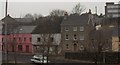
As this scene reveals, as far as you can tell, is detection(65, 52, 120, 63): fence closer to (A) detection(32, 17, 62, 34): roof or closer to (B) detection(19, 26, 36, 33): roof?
(A) detection(32, 17, 62, 34): roof

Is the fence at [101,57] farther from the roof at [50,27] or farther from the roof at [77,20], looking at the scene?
the roof at [77,20]

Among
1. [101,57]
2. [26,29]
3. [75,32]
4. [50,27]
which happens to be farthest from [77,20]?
[101,57]

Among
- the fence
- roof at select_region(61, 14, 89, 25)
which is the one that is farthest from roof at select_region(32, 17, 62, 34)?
the fence

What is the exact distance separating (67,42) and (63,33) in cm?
59

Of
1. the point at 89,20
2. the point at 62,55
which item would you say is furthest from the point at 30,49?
the point at 89,20

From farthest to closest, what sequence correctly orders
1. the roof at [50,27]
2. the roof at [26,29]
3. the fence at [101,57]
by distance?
the roof at [26,29] < the roof at [50,27] < the fence at [101,57]

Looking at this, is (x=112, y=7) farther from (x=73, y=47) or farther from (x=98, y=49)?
(x=98, y=49)

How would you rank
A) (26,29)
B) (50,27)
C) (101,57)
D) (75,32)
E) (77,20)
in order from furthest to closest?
(26,29) → (77,20) → (75,32) → (50,27) → (101,57)

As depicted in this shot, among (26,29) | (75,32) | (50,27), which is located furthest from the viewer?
(26,29)

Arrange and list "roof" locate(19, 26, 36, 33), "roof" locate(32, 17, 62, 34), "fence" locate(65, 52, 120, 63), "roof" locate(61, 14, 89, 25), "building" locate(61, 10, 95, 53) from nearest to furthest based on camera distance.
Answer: "fence" locate(65, 52, 120, 63), "roof" locate(32, 17, 62, 34), "building" locate(61, 10, 95, 53), "roof" locate(61, 14, 89, 25), "roof" locate(19, 26, 36, 33)

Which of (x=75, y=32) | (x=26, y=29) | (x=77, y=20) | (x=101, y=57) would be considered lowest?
(x=101, y=57)

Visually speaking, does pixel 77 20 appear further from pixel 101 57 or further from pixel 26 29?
pixel 101 57

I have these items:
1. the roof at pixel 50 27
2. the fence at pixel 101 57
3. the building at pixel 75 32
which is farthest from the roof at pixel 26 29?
the fence at pixel 101 57

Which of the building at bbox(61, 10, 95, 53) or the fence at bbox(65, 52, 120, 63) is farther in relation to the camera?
the building at bbox(61, 10, 95, 53)
